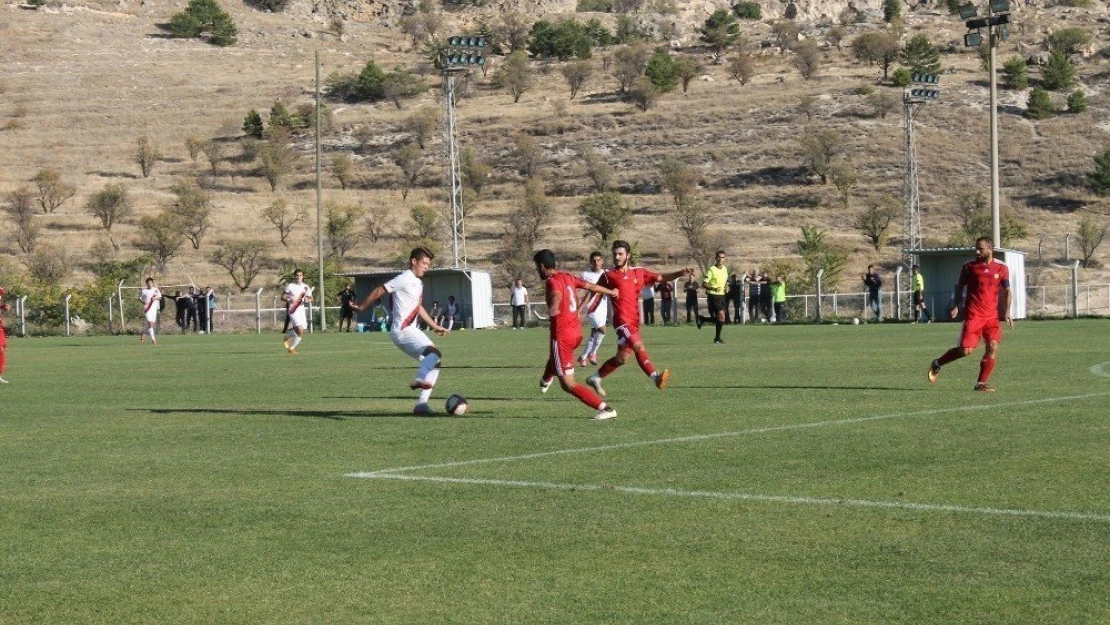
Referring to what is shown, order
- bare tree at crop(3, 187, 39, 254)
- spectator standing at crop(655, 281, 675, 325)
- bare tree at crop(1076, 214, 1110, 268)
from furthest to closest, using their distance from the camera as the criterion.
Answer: bare tree at crop(3, 187, 39, 254) < bare tree at crop(1076, 214, 1110, 268) < spectator standing at crop(655, 281, 675, 325)

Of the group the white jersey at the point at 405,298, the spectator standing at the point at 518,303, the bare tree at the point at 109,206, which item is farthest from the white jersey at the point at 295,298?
the bare tree at the point at 109,206

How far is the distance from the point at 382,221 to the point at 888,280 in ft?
111

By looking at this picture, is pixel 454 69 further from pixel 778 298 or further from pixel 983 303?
pixel 983 303

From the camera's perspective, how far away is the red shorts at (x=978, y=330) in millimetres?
19281

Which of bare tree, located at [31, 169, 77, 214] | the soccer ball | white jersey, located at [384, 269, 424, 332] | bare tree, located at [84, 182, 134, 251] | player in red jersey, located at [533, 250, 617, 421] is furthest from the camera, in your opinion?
bare tree, located at [31, 169, 77, 214]

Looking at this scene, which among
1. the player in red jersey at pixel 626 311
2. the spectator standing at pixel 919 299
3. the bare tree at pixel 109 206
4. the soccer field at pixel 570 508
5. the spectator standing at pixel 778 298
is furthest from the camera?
the bare tree at pixel 109 206

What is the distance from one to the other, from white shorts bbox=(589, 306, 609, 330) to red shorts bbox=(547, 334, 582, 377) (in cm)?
1059

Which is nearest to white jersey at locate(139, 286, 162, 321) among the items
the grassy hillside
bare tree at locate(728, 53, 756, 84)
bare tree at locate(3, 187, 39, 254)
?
the grassy hillside

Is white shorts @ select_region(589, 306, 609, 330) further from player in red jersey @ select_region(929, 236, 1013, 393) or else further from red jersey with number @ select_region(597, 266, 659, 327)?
player in red jersey @ select_region(929, 236, 1013, 393)

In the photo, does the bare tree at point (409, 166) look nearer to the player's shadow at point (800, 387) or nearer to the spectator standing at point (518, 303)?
the spectator standing at point (518, 303)

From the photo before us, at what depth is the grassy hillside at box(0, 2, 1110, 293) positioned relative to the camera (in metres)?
97.1

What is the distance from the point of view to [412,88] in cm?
14162

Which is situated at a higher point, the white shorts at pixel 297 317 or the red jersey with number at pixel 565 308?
the red jersey with number at pixel 565 308

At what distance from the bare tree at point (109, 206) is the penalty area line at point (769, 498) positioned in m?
86.8
